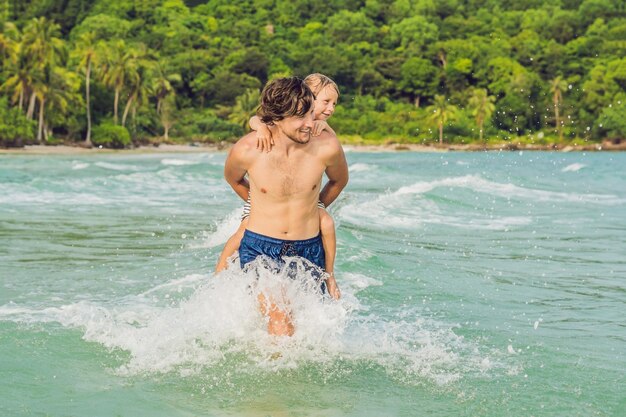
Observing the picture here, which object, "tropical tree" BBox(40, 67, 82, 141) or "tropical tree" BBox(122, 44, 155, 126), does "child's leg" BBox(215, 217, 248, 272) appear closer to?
"tropical tree" BBox(40, 67, 82, 141)

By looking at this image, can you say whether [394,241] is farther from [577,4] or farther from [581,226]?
[577,4]

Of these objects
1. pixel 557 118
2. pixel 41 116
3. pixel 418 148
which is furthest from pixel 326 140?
pixel 557 118

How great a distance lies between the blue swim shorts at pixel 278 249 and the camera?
5406 mm

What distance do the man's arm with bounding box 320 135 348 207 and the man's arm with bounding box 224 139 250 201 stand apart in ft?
1.59

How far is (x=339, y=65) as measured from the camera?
382 feet

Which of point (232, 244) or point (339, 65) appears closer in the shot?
point (232, 244)

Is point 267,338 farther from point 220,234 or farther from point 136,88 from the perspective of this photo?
point 136,88

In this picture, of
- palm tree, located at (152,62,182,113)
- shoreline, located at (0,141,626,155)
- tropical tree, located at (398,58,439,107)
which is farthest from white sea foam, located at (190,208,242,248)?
tropical tree, located at (398,58,439,107)

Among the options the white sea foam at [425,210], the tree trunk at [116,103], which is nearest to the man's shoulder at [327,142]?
the white sea foam at [425,210]

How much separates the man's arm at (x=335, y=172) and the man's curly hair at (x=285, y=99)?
34 cm

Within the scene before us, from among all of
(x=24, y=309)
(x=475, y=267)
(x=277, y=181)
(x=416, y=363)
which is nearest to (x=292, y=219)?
(x=277, y=181)

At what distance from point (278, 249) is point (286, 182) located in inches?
16.2

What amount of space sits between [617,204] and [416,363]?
1786cm

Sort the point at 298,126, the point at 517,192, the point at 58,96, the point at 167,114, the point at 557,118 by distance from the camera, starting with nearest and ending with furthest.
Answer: the point at 298,126 < the point at 517,192 < the point at 58,96 < the point at 167,114 < the point at 557,118
